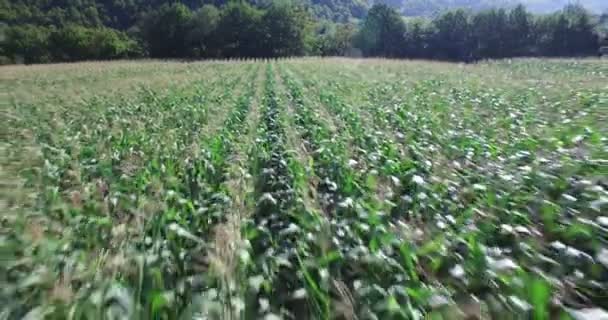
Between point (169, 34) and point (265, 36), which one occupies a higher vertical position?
point (169, 34)

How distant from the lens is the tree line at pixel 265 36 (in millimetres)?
44406

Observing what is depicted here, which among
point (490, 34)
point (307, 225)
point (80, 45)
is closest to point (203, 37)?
point (80, 45)

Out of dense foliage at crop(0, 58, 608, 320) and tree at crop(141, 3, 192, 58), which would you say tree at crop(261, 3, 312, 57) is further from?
dense foliage at crop(0, 58, 608, 320)

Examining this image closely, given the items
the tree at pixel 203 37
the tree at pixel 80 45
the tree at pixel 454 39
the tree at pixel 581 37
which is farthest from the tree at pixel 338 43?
the tree at pixel 581 37

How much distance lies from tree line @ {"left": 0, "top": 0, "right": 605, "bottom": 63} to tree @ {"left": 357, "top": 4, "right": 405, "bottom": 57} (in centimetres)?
30

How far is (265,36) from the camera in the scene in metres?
49.7

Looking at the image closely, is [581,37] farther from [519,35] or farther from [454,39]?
[454,39]

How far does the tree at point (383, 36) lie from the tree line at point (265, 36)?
0.30m

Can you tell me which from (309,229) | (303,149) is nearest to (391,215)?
(309,229)

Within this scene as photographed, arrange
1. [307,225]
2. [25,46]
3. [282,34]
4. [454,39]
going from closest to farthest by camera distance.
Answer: [307,225], [25,46], [282,34], [454,39]

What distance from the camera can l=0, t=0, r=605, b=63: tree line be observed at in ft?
146

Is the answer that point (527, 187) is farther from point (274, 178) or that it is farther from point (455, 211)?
point (274, 178)

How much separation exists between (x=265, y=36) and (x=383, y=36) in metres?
20.5

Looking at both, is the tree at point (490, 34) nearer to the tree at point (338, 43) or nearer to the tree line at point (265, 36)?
the tree line at point (265, 36)
